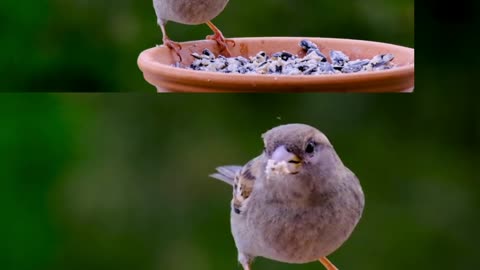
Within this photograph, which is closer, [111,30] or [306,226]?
[306,226]

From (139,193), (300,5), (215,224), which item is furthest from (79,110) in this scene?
(300,5)

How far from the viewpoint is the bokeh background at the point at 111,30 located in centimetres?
216

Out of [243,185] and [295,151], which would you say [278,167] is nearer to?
[295,151]

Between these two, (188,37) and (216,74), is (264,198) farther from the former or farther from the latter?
(188,37)

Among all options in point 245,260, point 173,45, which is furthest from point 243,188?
point 173,45

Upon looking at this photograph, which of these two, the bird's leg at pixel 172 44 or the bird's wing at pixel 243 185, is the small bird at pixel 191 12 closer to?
the bird's leg at pixel 172 44

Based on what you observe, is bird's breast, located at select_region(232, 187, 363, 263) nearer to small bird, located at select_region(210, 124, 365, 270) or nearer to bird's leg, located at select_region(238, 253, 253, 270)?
small bird, located at select_region(210, 124, 365, 270)

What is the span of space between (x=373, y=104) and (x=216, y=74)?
0.93 metres

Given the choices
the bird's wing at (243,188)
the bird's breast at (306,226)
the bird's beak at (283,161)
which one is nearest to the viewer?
the bird's beak at (283,161)

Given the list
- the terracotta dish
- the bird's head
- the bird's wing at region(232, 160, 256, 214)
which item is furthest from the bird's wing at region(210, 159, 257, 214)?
the terracotta dish

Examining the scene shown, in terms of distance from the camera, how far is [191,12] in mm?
2145

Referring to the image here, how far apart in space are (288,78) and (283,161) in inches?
5.8

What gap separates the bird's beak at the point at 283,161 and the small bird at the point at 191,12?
1.62ft

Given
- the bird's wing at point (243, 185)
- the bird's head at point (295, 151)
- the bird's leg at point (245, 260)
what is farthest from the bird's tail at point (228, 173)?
the bird's head at point (295, 151)
